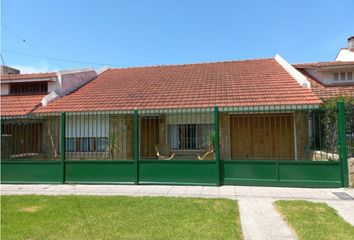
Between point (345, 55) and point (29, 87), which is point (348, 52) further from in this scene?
point (29, 87)

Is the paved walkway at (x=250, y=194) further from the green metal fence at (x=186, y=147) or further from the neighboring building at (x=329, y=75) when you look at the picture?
the neighboring building at (x=329, y=75)

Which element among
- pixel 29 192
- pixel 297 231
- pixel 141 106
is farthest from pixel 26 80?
pixel 297 231

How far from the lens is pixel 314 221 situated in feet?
19.8

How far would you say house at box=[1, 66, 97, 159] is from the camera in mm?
12094

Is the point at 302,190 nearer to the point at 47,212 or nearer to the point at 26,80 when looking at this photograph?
the point at 47,212

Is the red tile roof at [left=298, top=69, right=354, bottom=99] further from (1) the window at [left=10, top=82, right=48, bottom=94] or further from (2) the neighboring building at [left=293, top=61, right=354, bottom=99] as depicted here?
(1) the window at [left=10, top=82, right=48, bottom=94]

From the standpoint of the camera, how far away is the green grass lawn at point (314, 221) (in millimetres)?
5312

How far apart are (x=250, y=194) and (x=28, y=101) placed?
11602 mm

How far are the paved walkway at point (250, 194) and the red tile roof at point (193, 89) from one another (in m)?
3.58

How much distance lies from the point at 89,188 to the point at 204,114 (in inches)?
203

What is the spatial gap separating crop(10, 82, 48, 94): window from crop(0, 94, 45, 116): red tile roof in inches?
20.8

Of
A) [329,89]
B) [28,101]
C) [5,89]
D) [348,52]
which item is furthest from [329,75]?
[5,89]

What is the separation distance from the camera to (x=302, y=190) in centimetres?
893

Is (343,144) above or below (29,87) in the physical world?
below
